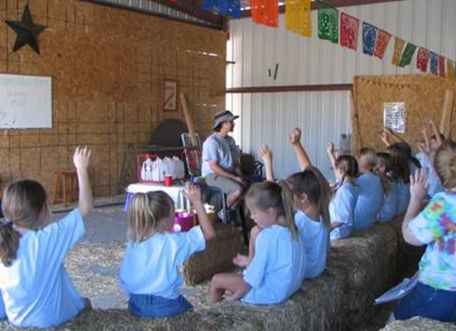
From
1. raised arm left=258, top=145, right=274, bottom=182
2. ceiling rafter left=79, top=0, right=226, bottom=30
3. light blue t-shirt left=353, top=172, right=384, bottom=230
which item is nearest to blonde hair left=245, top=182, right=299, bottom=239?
raised arm left=258, top=145, right=274, bottom=182

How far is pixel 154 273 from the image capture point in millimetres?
2605

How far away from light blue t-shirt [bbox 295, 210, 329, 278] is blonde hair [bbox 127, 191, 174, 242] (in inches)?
38.3

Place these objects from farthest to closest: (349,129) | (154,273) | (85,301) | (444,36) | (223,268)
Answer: (349,129), (444,36), (223,268), (85,301), (154,273)

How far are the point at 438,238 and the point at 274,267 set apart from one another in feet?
2.65

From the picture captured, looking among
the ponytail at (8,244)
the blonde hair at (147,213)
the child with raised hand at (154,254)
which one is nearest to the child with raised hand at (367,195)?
the child with raised hand at (154,254)

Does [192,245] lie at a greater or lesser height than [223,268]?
greater

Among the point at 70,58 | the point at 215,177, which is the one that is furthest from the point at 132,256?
the point at 70,58

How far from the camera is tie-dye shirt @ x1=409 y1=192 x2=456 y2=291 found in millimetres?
2420

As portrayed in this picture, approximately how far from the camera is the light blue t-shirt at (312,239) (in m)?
3.27

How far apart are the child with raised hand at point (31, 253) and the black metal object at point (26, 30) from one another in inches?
283

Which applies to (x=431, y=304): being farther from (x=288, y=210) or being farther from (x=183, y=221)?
(x=183, y=221)

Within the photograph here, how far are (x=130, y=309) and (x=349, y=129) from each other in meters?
9.49

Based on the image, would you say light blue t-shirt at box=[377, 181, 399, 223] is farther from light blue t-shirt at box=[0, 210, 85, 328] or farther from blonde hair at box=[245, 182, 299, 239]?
light blue t-shirt at box=[0, 210, 85, 328]

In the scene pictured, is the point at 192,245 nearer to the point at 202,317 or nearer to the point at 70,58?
the point at 202,317
